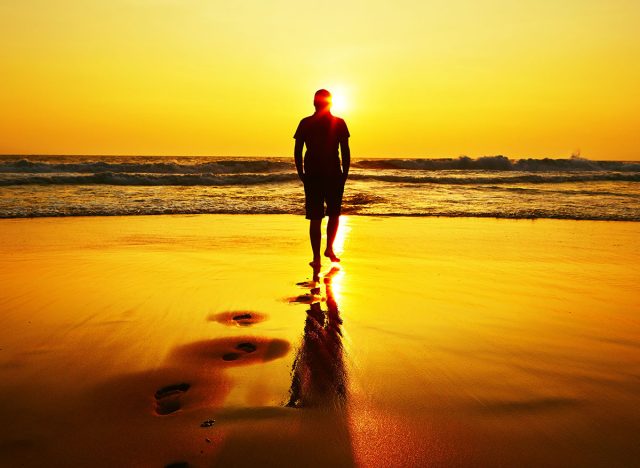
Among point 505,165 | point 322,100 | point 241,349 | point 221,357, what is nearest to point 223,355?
point 221,357

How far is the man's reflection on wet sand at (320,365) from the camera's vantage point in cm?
250

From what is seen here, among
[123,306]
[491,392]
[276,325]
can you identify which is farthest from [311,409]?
[123,306]

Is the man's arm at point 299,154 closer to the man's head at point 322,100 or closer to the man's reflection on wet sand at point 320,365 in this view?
the man's head at point 322,100

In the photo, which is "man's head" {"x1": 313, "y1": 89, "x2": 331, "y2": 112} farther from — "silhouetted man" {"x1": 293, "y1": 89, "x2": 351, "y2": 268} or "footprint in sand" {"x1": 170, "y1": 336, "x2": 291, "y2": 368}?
"footprint in sand" {"x1": 170, "y1": 336, "x2": 291, "y2": 368}

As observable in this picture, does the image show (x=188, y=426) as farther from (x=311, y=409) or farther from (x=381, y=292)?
(x=381, y=292)

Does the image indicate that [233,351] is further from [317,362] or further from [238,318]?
[238,318]

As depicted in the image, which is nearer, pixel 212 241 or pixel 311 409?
pixel 311 409

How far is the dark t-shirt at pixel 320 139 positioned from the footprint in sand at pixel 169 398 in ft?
10.6

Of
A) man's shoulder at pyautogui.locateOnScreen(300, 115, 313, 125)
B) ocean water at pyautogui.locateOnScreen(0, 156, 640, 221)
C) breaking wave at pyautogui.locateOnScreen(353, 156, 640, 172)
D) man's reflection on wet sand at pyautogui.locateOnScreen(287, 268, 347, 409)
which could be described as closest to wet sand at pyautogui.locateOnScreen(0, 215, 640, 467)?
man's reflection on wet sand at pyautogui.locateOnScreen(287, 268, 347, 409)

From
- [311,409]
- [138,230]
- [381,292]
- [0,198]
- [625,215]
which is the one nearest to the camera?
[311,409]

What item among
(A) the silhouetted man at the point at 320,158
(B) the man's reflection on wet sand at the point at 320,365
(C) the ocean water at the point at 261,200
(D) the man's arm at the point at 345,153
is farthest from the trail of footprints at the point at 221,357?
(C) the ocean water at the point at 261,200

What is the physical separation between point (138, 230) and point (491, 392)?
7801 mm

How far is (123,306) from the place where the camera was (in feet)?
13.6

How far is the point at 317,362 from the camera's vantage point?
2975mm
